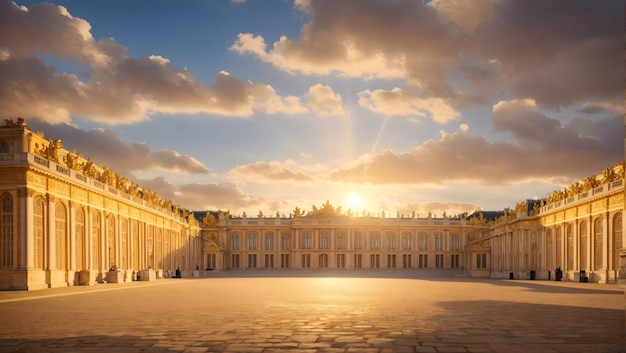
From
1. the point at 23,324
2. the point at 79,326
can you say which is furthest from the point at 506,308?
the point at 23,324

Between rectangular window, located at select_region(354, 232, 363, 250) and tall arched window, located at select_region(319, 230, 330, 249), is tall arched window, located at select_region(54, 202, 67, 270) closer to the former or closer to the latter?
tall arched window, located at select_region(319, 230, 330, 249)

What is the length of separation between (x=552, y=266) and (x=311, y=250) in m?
51.7

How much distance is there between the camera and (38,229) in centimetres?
3956

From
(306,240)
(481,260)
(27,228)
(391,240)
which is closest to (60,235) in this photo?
(27,228)

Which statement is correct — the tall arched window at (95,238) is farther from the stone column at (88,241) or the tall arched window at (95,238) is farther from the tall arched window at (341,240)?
the tall arched window at (341,240)

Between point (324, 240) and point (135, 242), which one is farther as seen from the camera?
point (324, 240)

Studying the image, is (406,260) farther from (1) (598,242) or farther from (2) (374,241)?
(1) (598,242)

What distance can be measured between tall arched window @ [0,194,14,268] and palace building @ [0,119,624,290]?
0.21 feet

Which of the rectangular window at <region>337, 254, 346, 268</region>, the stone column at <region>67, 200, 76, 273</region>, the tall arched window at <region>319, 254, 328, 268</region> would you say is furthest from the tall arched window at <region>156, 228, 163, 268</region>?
the rectangular window at <region>337, 254, 346, 268</region>

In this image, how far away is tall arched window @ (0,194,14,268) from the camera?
3759 cm

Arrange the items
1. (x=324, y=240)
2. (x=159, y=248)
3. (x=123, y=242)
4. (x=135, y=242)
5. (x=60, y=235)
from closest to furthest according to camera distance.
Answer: (x=60, y=235) → (x=123, y=242) → (x=135, y=242) → (x=159, y=248) → (x=324, y=240)

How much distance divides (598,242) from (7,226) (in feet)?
149

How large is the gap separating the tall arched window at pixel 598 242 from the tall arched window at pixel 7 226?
147 feet

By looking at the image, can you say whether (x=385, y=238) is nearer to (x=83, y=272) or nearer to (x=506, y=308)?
(x=83, y=272)
